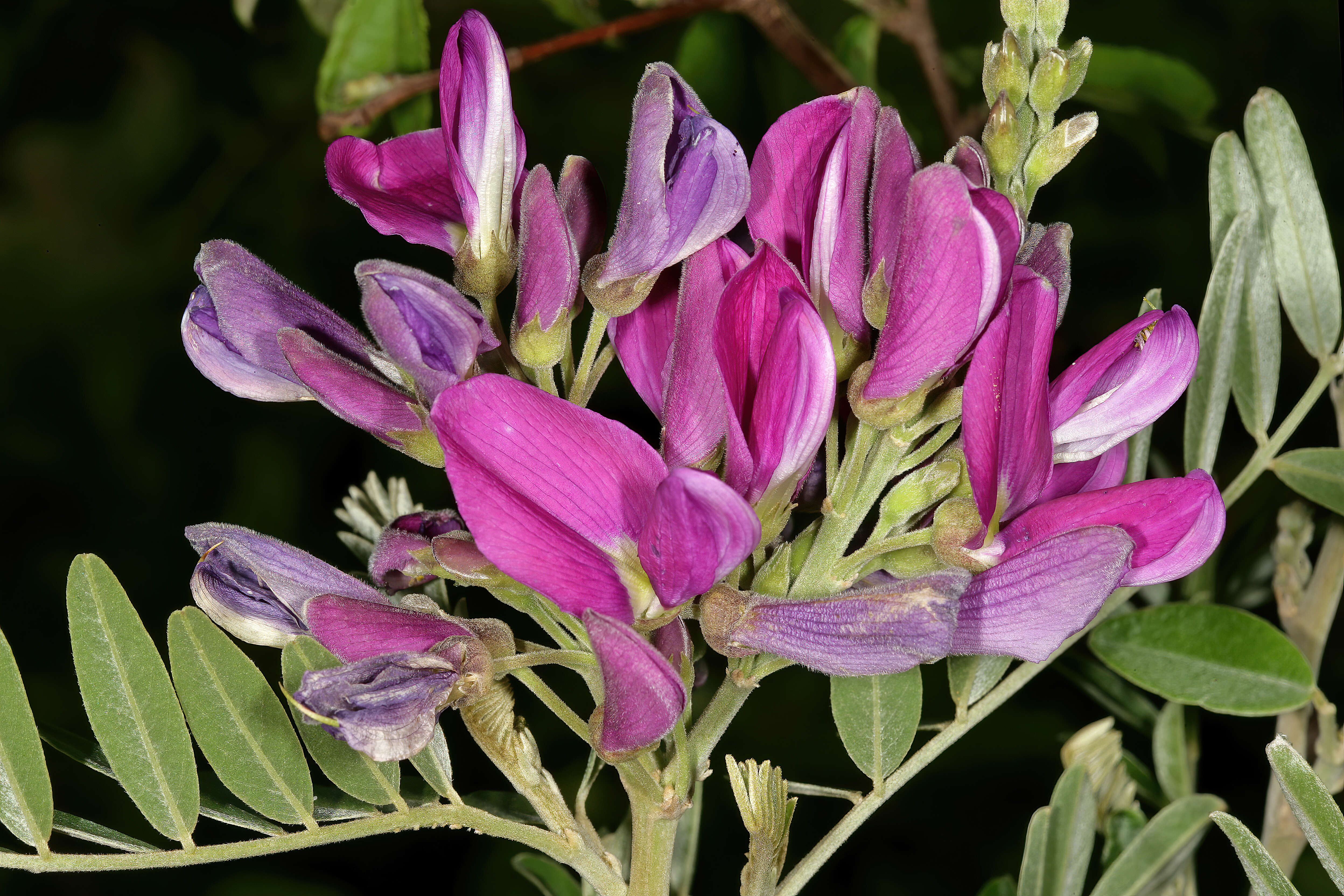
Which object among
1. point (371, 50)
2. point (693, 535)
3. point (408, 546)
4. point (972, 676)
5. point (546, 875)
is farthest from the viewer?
point (371, 50)

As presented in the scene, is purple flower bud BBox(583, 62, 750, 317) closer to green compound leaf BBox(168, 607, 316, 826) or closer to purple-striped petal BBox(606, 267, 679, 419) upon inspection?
purple-striped petal BBox(606, 267, 679, 419)

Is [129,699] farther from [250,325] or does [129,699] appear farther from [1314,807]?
[1314,807]

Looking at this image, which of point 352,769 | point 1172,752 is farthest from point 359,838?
point 1172,752

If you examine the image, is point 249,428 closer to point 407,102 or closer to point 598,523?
point 407,102

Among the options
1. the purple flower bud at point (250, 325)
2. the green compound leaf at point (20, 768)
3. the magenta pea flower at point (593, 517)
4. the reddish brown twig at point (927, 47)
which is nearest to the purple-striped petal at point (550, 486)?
the magenta pea flower at point (593, 517)

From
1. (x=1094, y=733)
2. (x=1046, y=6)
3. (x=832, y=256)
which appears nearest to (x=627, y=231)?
(x=832, y=256)

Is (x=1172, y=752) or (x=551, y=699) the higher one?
(x=551, y=699)
